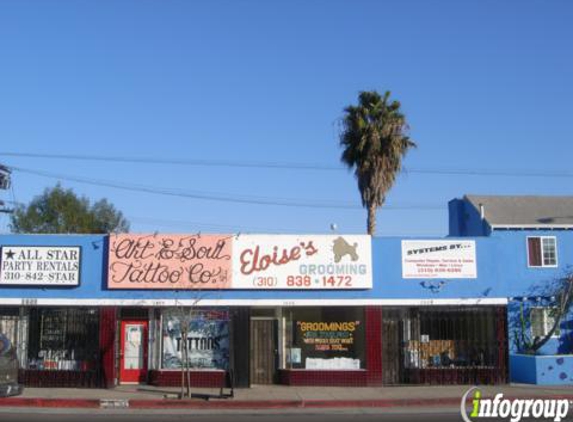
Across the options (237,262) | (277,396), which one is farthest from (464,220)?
(277,396)

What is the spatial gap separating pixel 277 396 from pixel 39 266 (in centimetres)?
873

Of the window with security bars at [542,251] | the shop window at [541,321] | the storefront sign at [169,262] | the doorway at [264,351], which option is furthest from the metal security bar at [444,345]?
the storefront sign at [169,262]

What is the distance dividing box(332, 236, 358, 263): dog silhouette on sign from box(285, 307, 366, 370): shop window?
169cm

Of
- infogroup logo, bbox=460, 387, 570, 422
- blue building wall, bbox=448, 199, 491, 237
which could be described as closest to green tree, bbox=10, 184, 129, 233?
blue building wall, bbox=448, 199, 491, 237

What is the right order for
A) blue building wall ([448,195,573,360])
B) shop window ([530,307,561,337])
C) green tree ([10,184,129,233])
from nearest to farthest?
1. blue building wall ([448,195,573,360])
2. shop window ([530,307,561,337])
3. green tree ([10,184,129,233])

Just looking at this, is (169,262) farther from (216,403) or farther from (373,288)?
(373,288)

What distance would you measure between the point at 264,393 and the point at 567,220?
16994 millimetres

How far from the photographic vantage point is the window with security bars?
26.7 meters

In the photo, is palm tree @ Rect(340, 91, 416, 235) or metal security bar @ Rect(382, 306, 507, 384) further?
palm tree @ Rect(340, 91, 416, 235)

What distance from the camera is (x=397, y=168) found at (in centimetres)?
3278

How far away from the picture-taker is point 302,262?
957 inches

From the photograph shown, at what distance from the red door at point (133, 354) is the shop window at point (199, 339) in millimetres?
707

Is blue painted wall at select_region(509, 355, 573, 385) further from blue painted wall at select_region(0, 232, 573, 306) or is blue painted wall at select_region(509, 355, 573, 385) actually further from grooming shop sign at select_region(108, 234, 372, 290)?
grooming shop sign at select_region(108, 234, 372, 290)

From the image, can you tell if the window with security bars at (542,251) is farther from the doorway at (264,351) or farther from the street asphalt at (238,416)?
the street asphalt at (238,416)
